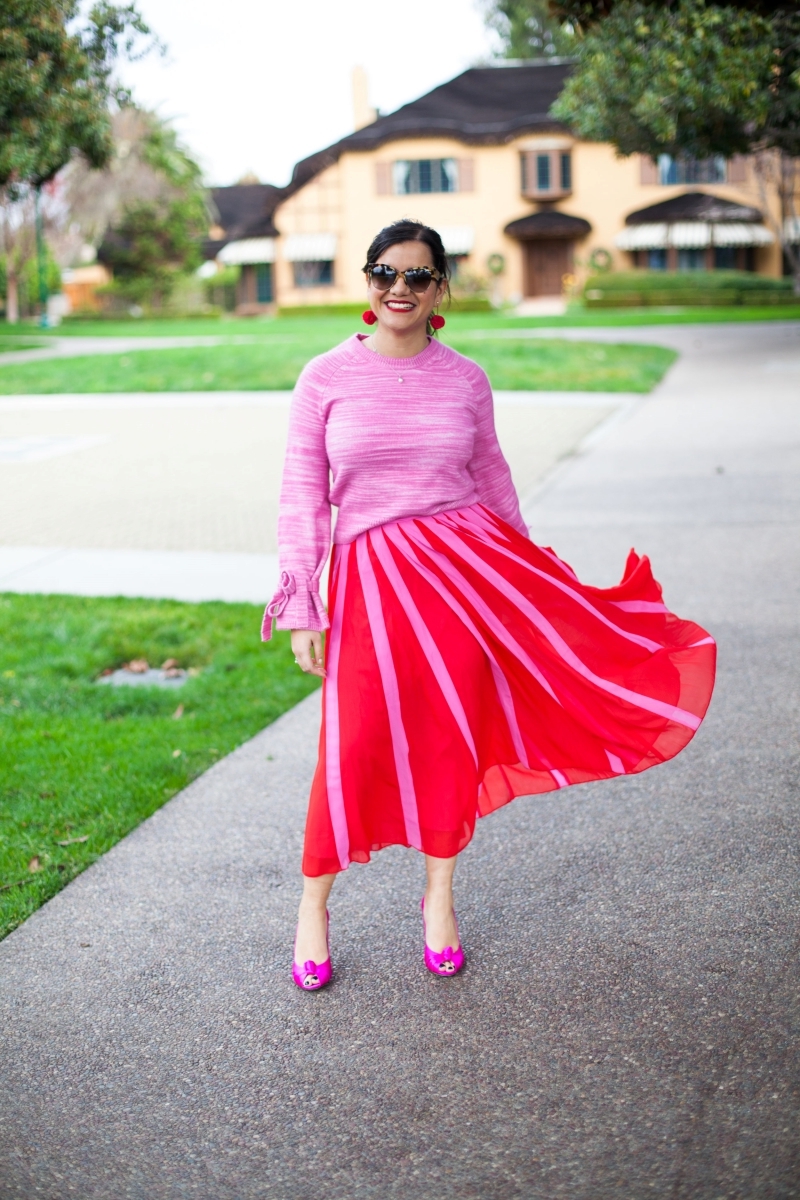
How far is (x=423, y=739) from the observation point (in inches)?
123

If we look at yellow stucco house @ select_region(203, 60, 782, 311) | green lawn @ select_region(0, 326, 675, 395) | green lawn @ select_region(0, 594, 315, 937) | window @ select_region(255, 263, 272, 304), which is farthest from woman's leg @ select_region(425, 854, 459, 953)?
window @ select_region(255, 263, 272, 304)

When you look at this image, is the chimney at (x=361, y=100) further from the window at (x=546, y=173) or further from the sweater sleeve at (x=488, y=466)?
the sweater sleeve at (x=488, y=466)

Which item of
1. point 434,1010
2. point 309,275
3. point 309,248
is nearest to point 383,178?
point 309,248

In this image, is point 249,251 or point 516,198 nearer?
point 516,198

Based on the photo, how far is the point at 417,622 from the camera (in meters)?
3.07

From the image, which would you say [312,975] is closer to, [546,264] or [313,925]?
[313,925]

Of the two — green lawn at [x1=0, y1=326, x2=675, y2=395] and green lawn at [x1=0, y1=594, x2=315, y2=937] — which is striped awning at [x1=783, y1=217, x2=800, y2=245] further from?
green lawn at [x1=0, y1=594, x2=315, y2=937]

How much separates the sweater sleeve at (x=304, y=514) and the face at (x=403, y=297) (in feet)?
0.71

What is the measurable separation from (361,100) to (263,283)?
900 cm

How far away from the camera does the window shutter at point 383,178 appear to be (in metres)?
46.2

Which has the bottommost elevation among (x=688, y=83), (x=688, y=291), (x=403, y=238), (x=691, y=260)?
(x=403, y=238)

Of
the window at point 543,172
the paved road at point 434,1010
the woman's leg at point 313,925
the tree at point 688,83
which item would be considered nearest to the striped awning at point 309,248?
the window at point 543,172

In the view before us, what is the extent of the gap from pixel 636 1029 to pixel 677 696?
2.86ft

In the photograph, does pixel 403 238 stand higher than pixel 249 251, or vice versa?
pixel 249 251
